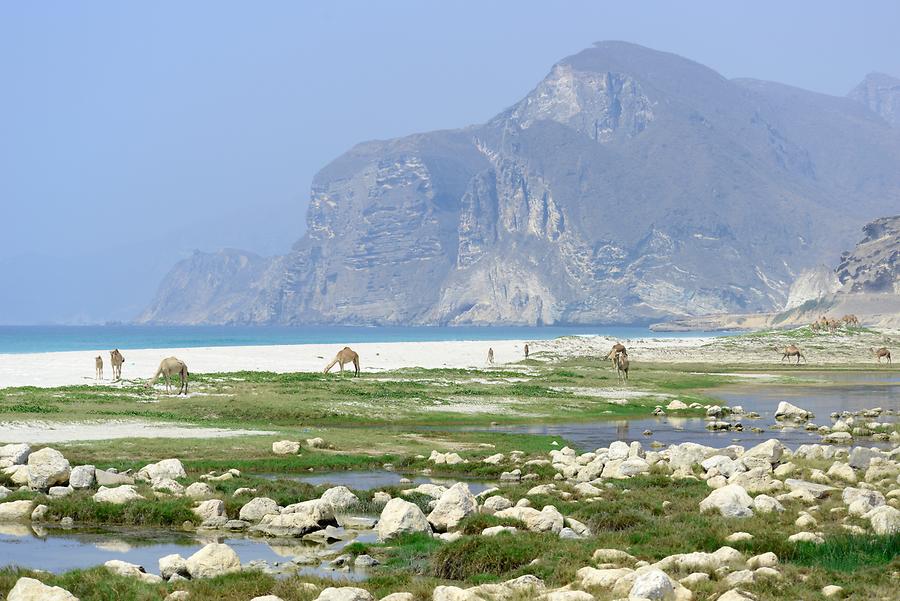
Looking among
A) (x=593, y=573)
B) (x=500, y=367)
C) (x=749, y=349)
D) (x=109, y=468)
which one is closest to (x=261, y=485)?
(x=109, y=468)

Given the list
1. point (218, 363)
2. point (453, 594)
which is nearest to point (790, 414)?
point (453, 594)

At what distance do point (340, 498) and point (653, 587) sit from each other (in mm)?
10837

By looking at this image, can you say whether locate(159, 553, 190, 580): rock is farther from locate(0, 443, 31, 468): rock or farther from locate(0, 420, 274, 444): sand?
locate(0, 420, 274, 444): sand

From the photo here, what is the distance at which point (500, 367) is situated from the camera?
267 feet

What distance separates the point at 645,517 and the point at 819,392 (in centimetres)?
4974

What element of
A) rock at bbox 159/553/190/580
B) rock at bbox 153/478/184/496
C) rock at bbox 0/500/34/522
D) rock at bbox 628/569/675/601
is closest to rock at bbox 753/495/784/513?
rock at bbox 628/569/675/601

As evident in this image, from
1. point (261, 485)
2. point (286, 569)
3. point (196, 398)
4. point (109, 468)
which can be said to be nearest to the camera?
A: point (286, 569)

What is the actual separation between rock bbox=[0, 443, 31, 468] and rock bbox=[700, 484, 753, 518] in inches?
666

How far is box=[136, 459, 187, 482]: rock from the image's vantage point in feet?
83.9

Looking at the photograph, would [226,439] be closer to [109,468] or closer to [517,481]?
[109,468]

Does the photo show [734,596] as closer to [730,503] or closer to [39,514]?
[730,503]

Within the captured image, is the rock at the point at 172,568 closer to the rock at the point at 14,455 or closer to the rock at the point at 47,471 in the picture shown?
the rock at the point at 47,471

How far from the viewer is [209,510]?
2200 centimetres

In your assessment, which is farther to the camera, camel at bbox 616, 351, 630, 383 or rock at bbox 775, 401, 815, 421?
camel at bbox 616, 351, 630, 383
